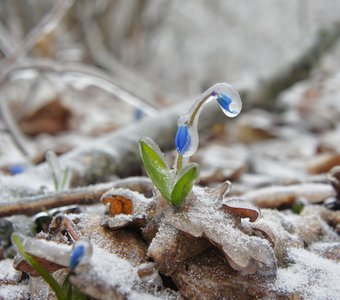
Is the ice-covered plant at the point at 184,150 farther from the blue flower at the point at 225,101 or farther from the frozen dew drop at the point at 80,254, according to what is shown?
the frozen dew drop at the point at 80,254

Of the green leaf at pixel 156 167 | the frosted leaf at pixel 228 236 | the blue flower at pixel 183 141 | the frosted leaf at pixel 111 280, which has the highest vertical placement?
the blue flower at pixel 183 141

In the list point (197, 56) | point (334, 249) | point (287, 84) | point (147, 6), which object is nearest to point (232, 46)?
point (197, 56)

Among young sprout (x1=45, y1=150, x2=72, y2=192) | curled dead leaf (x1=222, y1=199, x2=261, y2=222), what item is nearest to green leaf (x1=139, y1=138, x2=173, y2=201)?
curled dead leaf (x1=222, y1=199, x2=261, y2=222)

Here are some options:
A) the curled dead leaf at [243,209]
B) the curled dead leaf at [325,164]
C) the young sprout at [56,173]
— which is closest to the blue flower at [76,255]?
the curled dead leaf at [243,209]

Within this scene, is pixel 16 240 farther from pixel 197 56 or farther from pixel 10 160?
pixel 197 56

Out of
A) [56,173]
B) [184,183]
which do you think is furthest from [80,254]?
[56,173]

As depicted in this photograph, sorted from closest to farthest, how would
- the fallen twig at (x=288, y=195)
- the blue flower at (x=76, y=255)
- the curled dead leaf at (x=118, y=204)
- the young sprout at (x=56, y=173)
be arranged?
the blue flower at (x=76, y=255)
the curled dead leaf at (x=118, y=204)
the young sprout at (x=56, y=173)
the fallen twig at (x=288, y=195)

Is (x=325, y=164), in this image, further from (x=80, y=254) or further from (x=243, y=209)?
(x=80, y=254)

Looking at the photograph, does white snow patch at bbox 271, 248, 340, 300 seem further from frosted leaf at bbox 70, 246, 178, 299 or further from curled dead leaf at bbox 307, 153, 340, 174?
curled dead leaf at bbox 307, 153, 340, 174

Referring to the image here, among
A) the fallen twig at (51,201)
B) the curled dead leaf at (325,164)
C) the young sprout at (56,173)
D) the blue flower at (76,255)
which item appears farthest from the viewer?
the curled dead leaf at (325,164)
